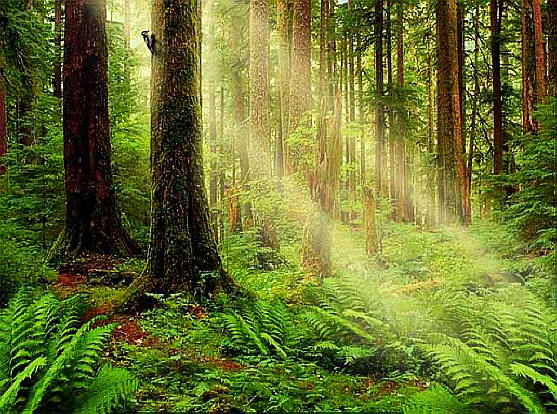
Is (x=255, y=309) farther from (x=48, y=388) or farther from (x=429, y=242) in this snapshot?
(x=429, y=242)

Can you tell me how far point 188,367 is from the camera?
192 inches

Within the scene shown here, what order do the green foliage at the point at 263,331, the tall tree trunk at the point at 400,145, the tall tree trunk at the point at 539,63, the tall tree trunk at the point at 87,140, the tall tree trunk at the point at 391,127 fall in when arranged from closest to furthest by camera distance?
the green foliage at the point at 263,331
the tall tree trunk at the point at 87,140
the tall tree trunk at the point at 539,63
the tall tree trunk at the point at 391,127
the tall tree trunk at the point at 400,145

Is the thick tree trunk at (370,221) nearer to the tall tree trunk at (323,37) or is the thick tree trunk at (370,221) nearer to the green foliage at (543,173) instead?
the tall tree trunk at (323,37)

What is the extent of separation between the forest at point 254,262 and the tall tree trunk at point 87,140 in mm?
32

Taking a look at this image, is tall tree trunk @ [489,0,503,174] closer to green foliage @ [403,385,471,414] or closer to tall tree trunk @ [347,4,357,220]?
tall tree trunk @ [347,4,357,220]

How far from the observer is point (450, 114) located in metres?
13.2

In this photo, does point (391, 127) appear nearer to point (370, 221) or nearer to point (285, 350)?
point (370, 221)

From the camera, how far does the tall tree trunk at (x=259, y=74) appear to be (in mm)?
14062

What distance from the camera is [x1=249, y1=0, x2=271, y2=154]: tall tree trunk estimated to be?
14.1 metres

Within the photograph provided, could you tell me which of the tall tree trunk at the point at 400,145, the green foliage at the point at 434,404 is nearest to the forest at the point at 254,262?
the green foliage at the point at 434,404

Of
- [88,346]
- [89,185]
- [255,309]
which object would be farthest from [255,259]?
[88,346]

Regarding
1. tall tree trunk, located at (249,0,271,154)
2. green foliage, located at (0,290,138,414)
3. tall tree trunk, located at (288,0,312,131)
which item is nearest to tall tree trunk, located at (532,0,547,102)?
tall tree trunk, located at (288,0,312,131)

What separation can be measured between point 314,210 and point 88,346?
4743mm

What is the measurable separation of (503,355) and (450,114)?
10.1m
